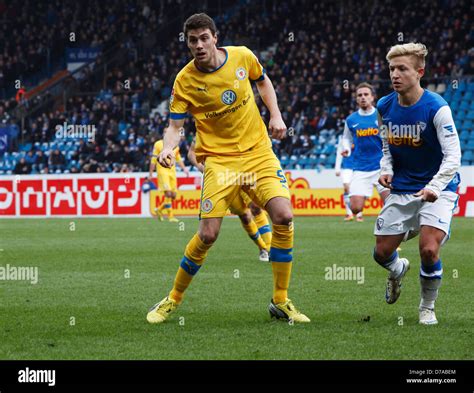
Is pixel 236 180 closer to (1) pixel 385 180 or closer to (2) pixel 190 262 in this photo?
(2) pixel 190 262

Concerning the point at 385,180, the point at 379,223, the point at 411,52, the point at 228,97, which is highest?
the point at 411,52

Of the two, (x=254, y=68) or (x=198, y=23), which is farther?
(x=254, y=68)

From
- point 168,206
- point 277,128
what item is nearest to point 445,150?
point 277,128

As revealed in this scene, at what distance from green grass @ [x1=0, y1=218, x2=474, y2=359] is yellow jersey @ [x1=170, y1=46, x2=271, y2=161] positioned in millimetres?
1470

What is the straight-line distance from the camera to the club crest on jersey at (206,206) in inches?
294

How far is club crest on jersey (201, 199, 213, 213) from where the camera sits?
7.46 m

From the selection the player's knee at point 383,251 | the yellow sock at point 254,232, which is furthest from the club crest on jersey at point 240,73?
the yellow sock at point 254,232

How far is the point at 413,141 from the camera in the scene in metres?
7.12

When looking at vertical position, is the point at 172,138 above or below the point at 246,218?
above

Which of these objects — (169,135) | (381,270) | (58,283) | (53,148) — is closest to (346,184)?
(381,270)

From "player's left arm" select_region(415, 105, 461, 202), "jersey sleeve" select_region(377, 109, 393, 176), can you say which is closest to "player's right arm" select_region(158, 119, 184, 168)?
"jersey sleeve" select_region(377, 109, 393, 176)

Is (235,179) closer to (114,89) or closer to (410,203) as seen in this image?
(410,203)

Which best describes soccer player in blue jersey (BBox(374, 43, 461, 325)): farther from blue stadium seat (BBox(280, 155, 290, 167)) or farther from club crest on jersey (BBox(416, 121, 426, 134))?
blue stadium seat (BBox(280, 155, 290, 167))

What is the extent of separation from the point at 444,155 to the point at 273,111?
149 cm
